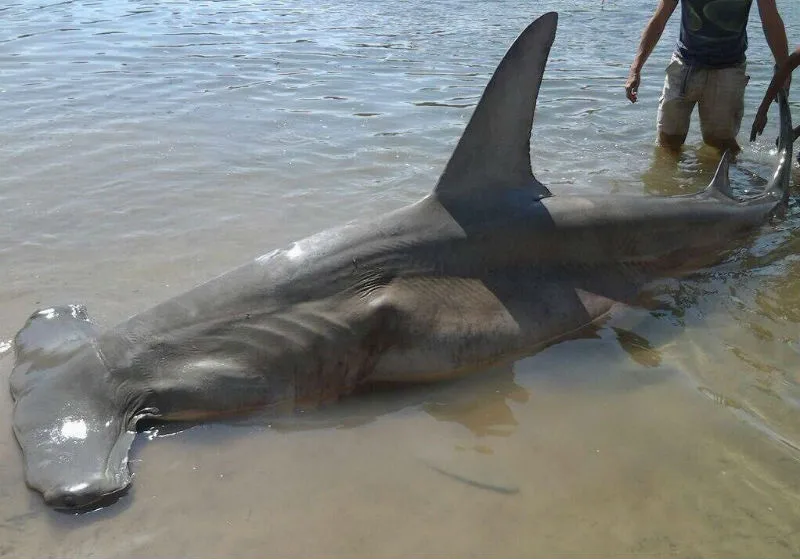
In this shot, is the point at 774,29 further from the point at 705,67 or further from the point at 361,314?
the point at 361,314

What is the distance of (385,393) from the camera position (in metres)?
3.23

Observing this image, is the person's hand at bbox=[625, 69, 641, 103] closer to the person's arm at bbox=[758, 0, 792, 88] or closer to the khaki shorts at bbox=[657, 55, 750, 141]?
the khaki shorts at bbox=[657, 55, 750, 141]

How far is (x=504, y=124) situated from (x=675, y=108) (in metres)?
3.64

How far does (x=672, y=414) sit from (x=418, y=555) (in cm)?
137

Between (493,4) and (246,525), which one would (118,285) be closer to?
(246,525)

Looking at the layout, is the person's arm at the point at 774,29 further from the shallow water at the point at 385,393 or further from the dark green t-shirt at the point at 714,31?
the shallow water at the point at 385,393

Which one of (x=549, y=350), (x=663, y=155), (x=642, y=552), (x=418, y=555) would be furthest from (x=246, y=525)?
(x=663, y=155)

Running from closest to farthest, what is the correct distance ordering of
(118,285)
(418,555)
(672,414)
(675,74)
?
(418,555)
(672,414)
(118,285)
(675,74)

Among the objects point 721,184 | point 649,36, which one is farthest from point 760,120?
point 721,184

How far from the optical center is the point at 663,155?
6.63 meters

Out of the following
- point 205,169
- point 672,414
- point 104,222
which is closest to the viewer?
point 672,414

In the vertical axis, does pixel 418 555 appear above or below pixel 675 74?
below

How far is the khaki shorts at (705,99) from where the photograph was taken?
244 inches

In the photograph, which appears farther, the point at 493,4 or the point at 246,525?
the point at 493,4
